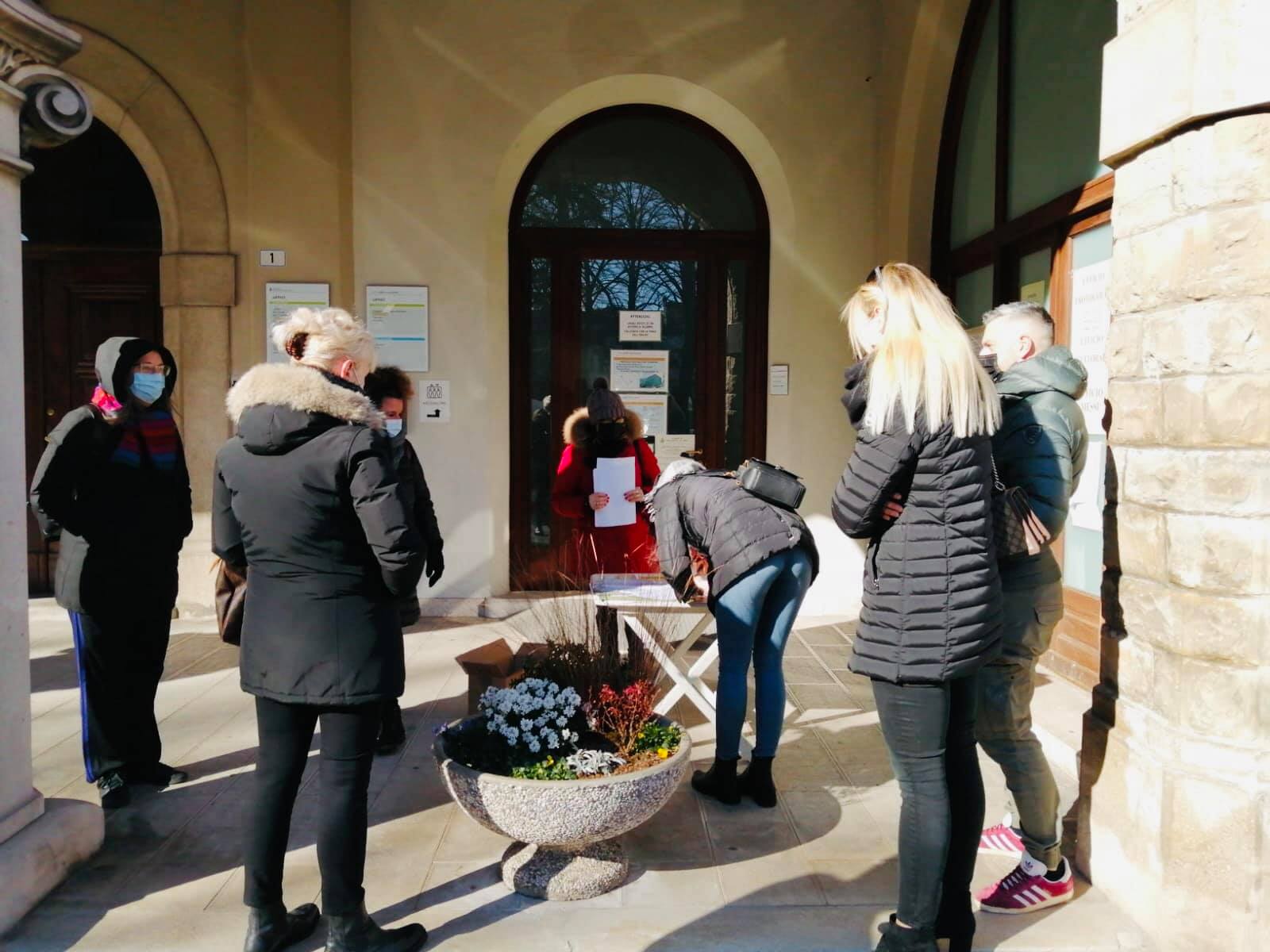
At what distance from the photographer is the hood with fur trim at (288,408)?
258 cm

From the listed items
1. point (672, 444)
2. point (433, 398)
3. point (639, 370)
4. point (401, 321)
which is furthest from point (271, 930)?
point (639, 370)

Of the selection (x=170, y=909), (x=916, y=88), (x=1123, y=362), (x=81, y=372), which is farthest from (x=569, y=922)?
(x=81, y=372)

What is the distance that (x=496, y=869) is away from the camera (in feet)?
11.0

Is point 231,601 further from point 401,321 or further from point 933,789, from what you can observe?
point 401,321

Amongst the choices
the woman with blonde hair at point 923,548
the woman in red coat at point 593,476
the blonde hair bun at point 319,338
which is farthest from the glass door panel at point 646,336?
the woman with blonde hair at point 923,548

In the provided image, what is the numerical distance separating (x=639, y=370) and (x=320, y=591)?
16.9 ft

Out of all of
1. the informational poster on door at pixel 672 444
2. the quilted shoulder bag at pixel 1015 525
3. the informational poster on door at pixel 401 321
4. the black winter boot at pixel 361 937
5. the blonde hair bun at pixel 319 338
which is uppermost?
the informational poster on door at pixel 401 321

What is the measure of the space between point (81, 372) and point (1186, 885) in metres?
7.74

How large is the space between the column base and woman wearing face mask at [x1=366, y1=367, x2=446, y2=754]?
1.08 m

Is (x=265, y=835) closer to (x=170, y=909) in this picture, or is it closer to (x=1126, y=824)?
(x=170, y=909)

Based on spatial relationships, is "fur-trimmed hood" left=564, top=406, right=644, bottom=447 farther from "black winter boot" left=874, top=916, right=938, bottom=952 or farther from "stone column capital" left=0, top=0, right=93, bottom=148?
"black winter boot" left=874, top=916, right=938, bottom=952

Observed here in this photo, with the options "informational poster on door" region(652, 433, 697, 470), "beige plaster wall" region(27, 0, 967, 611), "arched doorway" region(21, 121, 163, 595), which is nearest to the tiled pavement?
"beige plaster wall" region(27, 0, 967, 611)

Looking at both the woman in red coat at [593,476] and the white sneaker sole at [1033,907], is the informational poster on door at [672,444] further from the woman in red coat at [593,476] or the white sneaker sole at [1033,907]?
the white sneaker sole at [1033,907]

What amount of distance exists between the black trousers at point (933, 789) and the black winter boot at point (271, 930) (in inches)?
68.7
